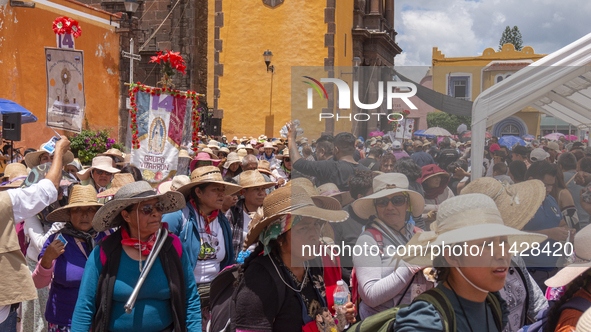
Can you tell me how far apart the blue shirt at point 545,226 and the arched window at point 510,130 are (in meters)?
0.39

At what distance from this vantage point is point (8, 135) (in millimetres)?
7801

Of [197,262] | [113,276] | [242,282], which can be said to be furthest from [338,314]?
[197,262]

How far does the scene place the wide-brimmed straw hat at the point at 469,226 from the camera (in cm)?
224

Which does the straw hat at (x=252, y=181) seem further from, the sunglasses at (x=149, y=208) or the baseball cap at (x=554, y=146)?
the baseball cap at (x=554, y=146)

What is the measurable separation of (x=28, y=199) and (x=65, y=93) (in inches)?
164

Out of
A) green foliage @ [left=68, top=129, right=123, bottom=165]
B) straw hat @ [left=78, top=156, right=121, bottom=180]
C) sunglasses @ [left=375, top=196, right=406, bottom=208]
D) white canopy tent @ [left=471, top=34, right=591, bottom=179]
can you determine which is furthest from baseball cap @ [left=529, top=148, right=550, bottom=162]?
green foliage @ [left=68, top=129, right=123, bottom=165]

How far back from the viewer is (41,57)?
561 inches

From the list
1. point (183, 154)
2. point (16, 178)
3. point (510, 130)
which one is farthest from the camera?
point (183, 154)

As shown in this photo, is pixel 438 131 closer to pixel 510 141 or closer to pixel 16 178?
pixel 510 141

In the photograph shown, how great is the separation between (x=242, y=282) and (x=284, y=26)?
1864 cm

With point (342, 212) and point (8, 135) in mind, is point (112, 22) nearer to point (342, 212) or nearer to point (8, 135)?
point (8, 135)

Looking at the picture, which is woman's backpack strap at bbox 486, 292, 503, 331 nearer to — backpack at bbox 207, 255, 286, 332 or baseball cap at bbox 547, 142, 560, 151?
baseball cap at bbox 547, 142, 560, 151

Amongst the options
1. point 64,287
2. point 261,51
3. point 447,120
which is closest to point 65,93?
point 64,287

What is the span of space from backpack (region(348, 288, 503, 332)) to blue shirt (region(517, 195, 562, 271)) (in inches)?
18.0
